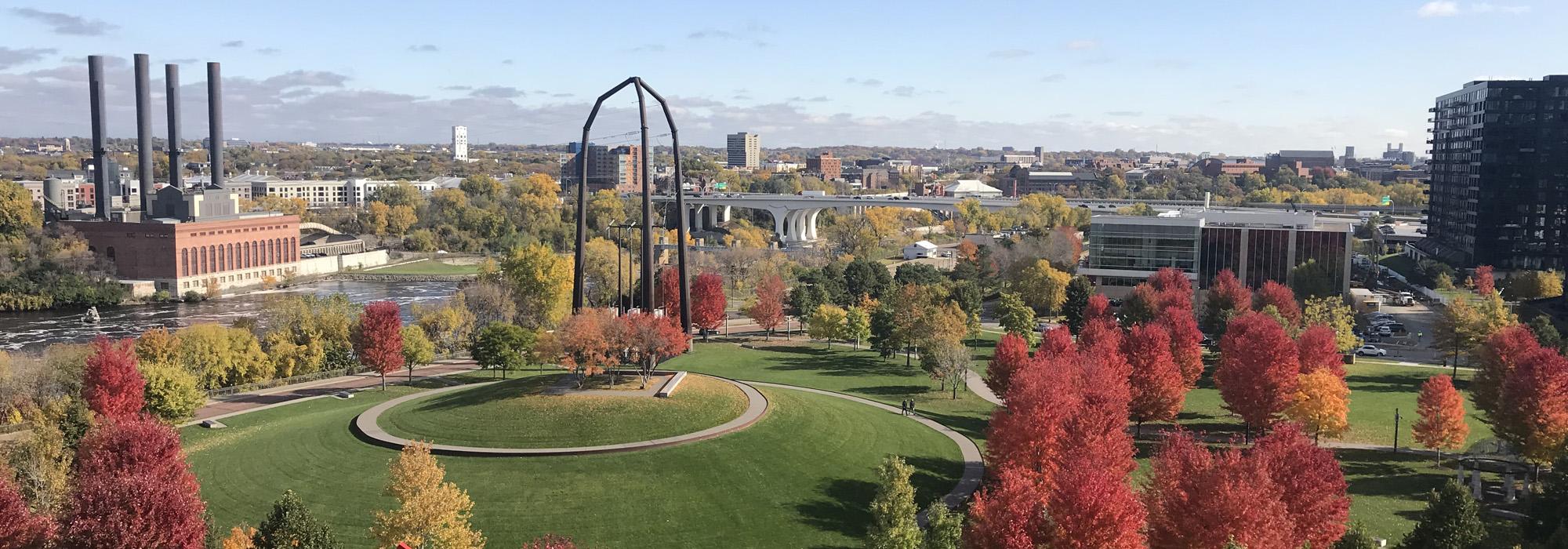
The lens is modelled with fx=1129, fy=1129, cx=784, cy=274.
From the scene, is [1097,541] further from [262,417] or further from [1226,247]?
[1226,247]

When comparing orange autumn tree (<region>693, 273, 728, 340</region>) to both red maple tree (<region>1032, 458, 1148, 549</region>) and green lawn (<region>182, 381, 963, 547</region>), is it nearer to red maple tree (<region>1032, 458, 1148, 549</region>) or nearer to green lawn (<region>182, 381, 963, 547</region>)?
green lawn (<region>182, 381, 963, 547</region>)

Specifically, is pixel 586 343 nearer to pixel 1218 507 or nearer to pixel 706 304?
pixel 1218 507

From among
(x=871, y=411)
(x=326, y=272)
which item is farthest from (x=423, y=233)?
(x=871, y=411)

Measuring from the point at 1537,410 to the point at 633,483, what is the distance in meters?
31.4

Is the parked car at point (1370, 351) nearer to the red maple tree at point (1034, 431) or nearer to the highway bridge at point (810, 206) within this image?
the red maple tree at point (1034, 431)

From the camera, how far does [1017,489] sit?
2808 cm

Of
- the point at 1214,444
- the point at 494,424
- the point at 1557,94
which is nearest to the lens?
the point at 494,424

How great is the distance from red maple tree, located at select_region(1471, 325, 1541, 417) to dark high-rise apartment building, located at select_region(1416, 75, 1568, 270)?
62622 millimetres

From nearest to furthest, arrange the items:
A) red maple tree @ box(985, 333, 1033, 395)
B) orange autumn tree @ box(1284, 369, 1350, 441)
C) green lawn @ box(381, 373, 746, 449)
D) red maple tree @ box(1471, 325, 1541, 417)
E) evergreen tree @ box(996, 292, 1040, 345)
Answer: green lawn @ box(381, 373, 746, 449) → orange autumn tree @ box(1284, 369, 1350, 441) → red maple tree @ box(1471, 325, 1541, 417) → red maple tree @ box(985, 333, 1033, 395) → evergreen tree @ box(996, 292, 1040, 345)

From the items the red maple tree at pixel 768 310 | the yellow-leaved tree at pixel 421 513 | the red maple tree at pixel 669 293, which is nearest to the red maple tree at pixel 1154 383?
the yellow-leaved tree at pixel 421 513

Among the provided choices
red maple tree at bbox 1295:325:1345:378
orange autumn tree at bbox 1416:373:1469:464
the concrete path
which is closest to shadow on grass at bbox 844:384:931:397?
red maple tree at bbox 1295:325:1345:378

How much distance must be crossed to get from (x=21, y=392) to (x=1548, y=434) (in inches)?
2277

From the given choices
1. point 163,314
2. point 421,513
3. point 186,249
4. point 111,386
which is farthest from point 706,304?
point 186,249

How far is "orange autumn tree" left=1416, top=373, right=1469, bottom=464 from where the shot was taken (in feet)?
138
